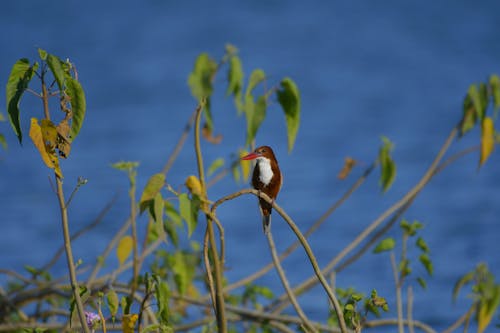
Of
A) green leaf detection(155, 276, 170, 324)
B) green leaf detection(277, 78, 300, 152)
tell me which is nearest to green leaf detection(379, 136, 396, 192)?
green leaf detection(277, 78, 300, 152)

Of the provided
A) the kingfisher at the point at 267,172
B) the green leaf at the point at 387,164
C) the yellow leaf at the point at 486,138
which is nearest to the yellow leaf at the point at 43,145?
the kingfisher at the point at 267,172

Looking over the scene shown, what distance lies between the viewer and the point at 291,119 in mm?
2656

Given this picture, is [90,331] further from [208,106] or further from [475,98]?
[475,98]

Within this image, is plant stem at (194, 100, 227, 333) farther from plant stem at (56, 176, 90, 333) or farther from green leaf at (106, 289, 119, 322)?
plant stem at (56, 176, 90, 333)

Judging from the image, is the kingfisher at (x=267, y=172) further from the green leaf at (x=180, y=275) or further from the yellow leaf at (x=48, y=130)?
the yellow leaf at (x=48, y=130)

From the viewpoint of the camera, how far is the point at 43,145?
180 centimetres

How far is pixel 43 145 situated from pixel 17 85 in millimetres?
131

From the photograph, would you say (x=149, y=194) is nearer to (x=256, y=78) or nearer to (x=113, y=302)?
(x=113, y=302)

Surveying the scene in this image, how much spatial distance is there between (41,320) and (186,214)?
2.34 m

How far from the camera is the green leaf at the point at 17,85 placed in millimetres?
1778

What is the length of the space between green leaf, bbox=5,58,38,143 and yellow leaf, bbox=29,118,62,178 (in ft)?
0.09

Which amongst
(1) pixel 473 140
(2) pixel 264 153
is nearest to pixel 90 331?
(2) pixel 264 153

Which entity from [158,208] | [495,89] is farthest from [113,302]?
[495,89]

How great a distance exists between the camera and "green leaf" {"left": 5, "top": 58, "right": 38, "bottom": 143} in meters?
1.78
